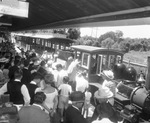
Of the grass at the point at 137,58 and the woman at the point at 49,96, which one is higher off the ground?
the woman at the point at 49,96

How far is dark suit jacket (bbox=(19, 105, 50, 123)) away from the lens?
2467mm

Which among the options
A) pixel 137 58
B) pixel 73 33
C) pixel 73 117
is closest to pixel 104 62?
pixel 73 117

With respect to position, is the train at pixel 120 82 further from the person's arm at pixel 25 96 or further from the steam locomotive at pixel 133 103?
the person's arm at pixel 25 96

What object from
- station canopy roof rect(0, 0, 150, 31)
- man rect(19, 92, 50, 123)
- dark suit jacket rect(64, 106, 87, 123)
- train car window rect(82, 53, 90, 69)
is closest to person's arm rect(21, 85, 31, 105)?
man rect(19, 92, 50, 123)

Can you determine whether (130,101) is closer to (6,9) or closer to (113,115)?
(113,115)

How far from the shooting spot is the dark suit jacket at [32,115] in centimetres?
247

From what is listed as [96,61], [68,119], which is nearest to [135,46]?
[96,61]

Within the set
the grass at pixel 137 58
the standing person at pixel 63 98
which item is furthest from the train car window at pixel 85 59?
the grass at pixel 137 58

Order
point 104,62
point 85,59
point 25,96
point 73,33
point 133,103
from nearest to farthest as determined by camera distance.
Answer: point 25,96
point 133,103
point 85,59
point 104,62
point 73,33

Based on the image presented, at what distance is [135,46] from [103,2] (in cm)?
4859

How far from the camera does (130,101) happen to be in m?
6.43

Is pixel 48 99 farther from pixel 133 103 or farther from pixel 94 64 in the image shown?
pixel 94 64

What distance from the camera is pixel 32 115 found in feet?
8.16

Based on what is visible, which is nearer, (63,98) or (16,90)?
(16,90)
